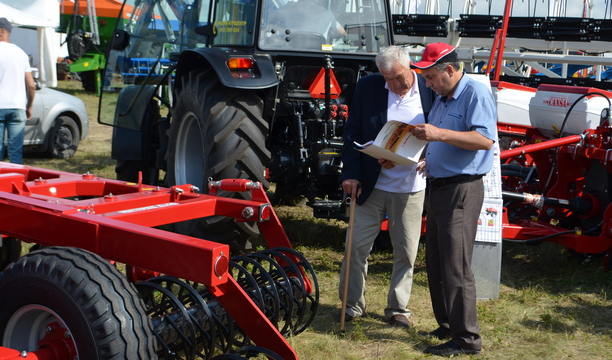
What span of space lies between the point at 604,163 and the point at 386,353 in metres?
2.34

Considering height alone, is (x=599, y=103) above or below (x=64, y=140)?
above

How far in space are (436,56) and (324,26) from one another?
7.18ft

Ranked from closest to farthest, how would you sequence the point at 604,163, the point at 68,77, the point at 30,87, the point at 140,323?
the point at 140,323
the point at 604,163
the point at 30,87
the point at 68,77

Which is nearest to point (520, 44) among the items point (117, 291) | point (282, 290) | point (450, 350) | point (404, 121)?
point (404, 121)

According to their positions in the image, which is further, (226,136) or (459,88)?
(226,136)

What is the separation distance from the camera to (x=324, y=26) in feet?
18.2

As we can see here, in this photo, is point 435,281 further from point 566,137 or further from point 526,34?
point 526,34

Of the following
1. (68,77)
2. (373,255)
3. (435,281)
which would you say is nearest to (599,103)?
(373,255)

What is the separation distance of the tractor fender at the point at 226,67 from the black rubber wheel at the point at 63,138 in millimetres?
4849

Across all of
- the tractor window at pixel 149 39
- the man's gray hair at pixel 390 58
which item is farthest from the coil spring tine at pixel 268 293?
the tractor window at pixel 149 39

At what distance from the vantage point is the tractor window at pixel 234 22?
5.38 m

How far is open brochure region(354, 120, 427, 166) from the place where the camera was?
354cm

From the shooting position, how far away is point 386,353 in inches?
148

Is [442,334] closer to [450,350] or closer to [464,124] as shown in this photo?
[450,350]
